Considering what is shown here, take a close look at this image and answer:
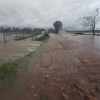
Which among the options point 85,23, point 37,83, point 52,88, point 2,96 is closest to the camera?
point 2,96

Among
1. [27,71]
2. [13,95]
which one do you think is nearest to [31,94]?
[13,95]

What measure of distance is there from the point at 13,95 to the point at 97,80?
251 centimetres

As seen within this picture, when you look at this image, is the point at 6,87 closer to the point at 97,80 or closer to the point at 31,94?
the point at 31,94

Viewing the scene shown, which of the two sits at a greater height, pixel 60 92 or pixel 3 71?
pixel 3 71

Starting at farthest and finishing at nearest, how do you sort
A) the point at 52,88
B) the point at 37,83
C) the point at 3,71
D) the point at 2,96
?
the point at 3,71 < the point at 37,83 < the point at 52,88 < the point at 2,96

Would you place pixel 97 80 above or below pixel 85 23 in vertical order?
below

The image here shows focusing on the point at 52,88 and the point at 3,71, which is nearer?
→ the point at 52,88

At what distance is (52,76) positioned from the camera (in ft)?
11.2

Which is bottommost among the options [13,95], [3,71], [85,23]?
[13,95]

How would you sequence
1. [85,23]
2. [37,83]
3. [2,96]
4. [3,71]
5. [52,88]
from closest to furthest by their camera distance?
[2,96], [52,88], [37,83], [3,71], [85,23]

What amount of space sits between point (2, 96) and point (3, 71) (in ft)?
3.60

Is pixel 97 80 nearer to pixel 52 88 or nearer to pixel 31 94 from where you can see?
pixel 52 88

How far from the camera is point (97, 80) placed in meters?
3.12

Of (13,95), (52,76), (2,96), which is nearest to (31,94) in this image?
(13,95)
